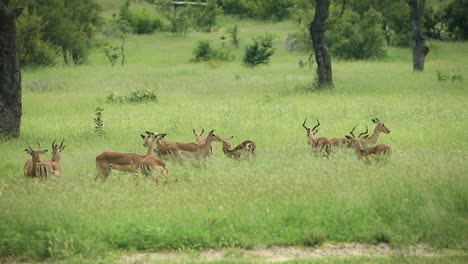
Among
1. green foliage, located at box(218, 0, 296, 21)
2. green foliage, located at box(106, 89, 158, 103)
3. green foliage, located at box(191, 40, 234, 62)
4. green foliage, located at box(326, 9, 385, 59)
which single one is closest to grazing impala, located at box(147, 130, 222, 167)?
green foliage, located at box(106, 89, 158, 103)

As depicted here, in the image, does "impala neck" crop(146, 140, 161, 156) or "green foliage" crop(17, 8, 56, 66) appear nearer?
"impala neck" crop(146, 140, 161, 156)

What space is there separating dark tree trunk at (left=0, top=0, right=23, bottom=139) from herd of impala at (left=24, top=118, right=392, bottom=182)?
5.20 meters

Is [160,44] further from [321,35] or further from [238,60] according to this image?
[321,35]

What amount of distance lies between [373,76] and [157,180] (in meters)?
21.6

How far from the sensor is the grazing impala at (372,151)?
476 inches

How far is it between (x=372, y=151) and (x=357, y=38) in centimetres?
3414

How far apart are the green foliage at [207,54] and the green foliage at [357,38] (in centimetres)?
706

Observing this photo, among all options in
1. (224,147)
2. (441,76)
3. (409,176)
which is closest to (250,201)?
(409,176)

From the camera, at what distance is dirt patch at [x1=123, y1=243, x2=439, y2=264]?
27.7ft

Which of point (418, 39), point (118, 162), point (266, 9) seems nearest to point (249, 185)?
point (118, 162)

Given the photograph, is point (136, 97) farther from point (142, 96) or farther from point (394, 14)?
point (394, 14)

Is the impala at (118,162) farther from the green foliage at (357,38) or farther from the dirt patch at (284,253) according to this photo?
the green foliage at (357,38)

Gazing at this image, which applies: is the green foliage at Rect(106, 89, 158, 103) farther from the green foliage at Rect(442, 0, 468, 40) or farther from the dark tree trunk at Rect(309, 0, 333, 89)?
the green foliage at Rect(442, 0, 468, 40)

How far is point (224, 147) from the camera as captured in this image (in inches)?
549
